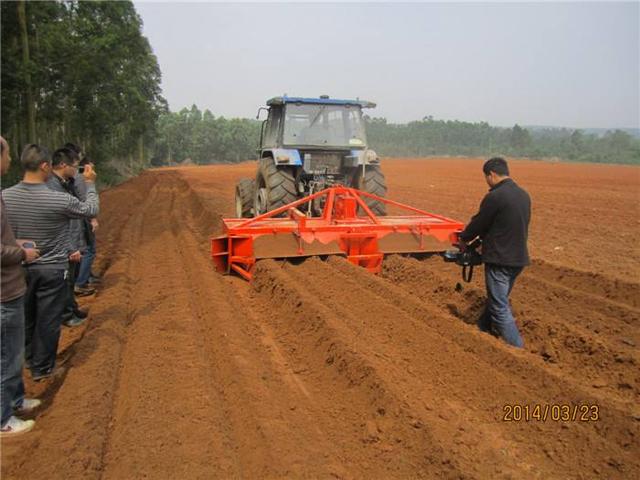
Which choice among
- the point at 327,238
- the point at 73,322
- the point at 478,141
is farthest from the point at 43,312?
the point at 478,141

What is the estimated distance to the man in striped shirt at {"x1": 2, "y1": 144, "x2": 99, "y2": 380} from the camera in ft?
11.1

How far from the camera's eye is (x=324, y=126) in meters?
7.85

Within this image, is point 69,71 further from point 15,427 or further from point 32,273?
point 15,427

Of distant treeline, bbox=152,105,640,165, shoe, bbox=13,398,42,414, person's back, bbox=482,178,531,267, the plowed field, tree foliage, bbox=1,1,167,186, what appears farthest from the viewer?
distant treeline, bbox=152,105,640,165

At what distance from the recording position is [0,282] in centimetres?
291

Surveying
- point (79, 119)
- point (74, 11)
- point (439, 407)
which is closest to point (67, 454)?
point (439, 407)

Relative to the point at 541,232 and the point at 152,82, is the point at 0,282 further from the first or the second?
the point at 152,82

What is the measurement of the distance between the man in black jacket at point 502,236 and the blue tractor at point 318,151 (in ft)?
11.7

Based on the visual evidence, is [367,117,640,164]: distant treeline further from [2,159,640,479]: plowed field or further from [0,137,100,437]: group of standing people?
[0,137,100,437]: group of standing people

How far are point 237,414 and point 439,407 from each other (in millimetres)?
1235

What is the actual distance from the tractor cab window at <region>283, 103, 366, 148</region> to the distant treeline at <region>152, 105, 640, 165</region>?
62.7 m

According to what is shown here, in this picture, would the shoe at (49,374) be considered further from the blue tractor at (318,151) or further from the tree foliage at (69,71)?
the tree foliage at (69,71)

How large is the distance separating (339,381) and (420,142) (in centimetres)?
8393

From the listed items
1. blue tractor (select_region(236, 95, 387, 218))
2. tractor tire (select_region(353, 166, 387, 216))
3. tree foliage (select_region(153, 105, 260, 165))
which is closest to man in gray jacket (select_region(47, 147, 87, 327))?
blue tractor (select_region(236, 95, 387, 218))
